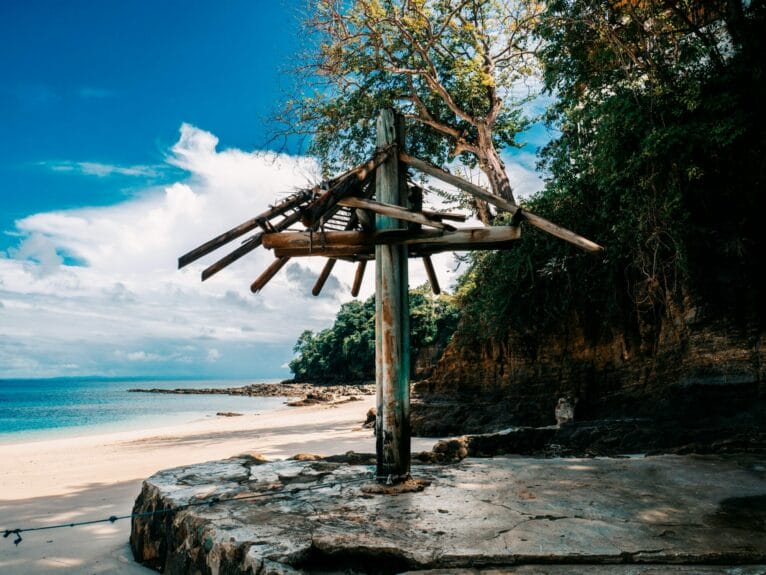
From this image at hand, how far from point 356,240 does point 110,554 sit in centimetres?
364

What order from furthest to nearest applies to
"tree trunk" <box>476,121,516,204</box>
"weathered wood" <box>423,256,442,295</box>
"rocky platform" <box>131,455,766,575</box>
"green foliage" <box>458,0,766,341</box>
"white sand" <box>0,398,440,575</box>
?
"tree trunk" <box>476,121,516,204</box>
"green foliage" <box>458,0,766,341</box>
"weathered wood" <box>423,256,442,295</box>
"white sand" <box>0,398,440,575</box>
"rocky platform" <box>131,455,766,575</box>

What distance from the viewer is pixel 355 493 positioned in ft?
14.1

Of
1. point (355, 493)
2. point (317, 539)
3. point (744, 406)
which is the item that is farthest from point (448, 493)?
point (744, 406)

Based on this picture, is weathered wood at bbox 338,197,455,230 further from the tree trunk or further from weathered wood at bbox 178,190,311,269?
the tree trunk

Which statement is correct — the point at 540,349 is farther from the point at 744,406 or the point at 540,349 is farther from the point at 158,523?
the point at 158,523

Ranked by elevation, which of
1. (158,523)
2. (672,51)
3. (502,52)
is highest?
(502,52)

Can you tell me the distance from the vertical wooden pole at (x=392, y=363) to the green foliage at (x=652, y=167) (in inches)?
218

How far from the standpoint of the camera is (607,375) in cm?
1052

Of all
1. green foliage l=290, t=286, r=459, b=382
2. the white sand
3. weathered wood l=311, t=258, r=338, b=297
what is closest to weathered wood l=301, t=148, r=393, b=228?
weathered wood l=311, t=258, r=338, b=297

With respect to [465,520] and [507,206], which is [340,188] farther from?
[465,520]

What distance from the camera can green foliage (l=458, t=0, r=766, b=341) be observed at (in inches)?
304

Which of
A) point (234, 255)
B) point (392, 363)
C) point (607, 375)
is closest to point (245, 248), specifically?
point (234, 255)

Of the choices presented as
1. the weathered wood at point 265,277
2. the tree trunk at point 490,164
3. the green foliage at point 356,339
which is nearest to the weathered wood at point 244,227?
the weathered wood at point 265,277

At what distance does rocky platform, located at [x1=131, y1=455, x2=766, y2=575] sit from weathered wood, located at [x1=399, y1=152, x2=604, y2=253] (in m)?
2.20
